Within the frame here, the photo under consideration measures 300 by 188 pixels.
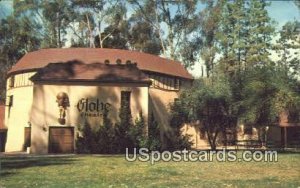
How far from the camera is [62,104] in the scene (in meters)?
37.4

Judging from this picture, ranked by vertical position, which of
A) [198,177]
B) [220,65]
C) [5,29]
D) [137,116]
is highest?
[5,29]

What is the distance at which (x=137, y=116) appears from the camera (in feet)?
126

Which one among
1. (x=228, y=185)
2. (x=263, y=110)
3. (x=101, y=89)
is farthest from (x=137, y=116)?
(x=228, y=185)

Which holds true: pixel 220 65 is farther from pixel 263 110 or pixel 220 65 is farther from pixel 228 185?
pixel 228 185

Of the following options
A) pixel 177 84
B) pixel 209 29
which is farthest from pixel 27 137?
pixel 209 29

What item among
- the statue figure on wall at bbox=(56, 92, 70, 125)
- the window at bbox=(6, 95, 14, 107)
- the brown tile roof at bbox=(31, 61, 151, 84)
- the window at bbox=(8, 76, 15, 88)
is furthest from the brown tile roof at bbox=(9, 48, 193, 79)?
the statue figure on wall at bbox=(56, 92, 70, 125)

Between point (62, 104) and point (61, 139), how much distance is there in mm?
2510

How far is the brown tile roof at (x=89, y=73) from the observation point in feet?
125

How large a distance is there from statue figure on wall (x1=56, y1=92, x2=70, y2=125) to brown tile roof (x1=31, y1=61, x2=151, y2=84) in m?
1.21

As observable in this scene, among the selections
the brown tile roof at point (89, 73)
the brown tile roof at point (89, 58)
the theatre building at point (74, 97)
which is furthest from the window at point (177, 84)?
the brown tile roof at point (89, 73)

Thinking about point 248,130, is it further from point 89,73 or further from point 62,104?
point 62,104

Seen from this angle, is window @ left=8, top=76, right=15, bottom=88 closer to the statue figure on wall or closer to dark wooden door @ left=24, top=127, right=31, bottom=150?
dark wooden door @ left=24, top=127, right=31, bottom=150

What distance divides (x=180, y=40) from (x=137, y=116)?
87.7 ft

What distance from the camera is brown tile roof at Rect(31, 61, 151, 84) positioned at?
38062mm
